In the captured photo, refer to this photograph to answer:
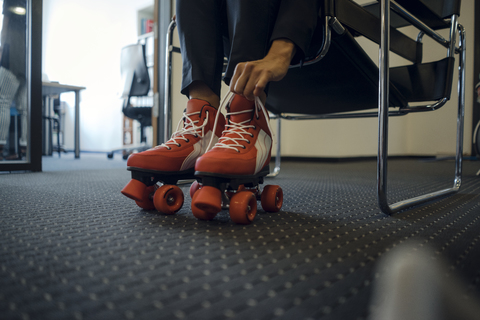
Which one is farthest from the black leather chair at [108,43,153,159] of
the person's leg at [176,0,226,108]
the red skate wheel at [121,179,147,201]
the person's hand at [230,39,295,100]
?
the person's hand at [230,39,295,100]

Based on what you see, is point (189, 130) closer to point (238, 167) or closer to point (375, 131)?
point (238, 167)

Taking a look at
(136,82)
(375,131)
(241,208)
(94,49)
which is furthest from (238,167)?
(94,49)

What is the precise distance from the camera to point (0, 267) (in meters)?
0.34

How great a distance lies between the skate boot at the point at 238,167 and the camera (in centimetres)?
52

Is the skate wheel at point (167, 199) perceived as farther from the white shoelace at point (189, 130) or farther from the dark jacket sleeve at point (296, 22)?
the dark jacket sleeve at point (296, 22)

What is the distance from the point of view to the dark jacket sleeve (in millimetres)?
588

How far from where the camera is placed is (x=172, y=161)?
62 centimetres

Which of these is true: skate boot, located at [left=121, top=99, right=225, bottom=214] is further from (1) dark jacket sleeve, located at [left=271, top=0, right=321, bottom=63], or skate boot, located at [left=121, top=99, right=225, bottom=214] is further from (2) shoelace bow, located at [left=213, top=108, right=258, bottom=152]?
(1) dark jacket sleeve, located at [left=271, top=0, right=321, bottom=63]

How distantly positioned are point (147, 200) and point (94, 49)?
4987mm

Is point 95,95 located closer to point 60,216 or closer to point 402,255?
point 60,216

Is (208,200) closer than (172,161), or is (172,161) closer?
(208,200)

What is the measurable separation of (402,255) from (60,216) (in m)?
0.57

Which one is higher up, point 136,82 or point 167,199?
point 136,82

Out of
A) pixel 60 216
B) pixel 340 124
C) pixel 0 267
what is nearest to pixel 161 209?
pixel 60 216
